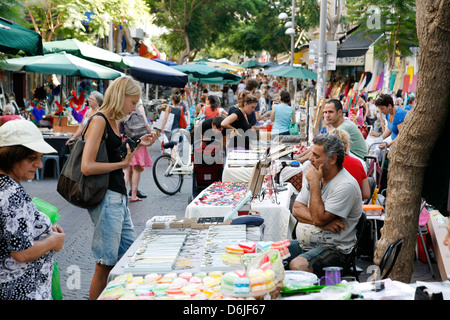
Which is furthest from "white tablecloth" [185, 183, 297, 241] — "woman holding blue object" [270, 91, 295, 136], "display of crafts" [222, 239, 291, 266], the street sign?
the street sign

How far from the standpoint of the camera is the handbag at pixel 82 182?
425cm

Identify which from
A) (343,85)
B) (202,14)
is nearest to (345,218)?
(343,85)

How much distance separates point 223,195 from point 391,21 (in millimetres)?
13981

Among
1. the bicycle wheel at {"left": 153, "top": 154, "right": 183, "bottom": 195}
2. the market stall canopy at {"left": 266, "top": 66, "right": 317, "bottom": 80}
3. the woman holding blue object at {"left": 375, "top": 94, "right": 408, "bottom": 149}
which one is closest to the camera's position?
the woman holding blue object at {"left": 375, "top": 94, "right": 408, "bottom": 149}

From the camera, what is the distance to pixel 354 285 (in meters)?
3.25

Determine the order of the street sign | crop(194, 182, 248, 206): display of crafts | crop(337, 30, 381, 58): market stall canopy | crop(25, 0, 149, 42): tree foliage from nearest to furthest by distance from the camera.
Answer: crop(194, 182, 248, 206): display of crafts, the street sign, crop(25, 0, 149, 42): tree foliage, crop(337, 30, 381, 58): market stall canopy

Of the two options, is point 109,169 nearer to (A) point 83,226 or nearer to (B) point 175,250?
(B) point 175,250

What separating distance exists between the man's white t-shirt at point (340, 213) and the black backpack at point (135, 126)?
17.3 ft

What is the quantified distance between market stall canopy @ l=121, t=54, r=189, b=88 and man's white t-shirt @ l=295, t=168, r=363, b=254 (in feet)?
40.9

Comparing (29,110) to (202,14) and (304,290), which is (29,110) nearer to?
(304,290)

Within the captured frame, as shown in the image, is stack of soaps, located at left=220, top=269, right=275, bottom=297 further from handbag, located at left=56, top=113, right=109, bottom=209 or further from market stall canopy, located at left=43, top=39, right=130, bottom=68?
market stall canopy, located at left=43, top=39, right=130, bottom=68

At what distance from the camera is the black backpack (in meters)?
9.58

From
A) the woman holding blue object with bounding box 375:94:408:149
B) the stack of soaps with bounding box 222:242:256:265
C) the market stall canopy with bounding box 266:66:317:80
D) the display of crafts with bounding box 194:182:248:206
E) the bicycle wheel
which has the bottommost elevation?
the bicycle wheel
